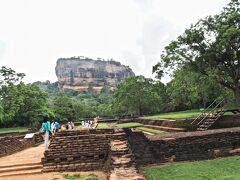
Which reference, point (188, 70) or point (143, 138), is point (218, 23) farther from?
point (143, 138)

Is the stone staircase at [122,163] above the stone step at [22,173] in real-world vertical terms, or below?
above

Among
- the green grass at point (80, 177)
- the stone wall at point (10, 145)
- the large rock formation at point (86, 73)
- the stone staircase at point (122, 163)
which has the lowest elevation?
the green grass at point (80, 177)

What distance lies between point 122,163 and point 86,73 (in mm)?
168280

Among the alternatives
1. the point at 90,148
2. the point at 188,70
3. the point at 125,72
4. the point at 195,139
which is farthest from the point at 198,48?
the point at 125,72

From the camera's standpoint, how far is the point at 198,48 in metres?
21.1

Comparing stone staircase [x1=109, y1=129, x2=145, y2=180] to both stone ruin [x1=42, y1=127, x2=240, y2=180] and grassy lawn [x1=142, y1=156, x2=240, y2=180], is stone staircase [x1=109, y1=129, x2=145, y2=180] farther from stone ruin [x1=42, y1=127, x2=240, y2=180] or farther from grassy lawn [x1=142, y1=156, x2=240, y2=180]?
grassy lawn [x1=142, y1=156, x2=240, y2=180]

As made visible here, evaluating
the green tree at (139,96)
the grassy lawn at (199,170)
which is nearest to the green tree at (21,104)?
the green tree at (139,96)

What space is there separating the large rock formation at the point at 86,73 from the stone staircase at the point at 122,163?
504 feet

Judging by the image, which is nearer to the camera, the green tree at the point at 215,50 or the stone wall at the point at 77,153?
the stone wall at the point at 77,153

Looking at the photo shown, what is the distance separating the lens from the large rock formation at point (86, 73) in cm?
17088

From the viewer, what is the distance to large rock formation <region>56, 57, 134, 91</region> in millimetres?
170875

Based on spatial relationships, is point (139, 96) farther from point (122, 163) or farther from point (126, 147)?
point (122, 163)

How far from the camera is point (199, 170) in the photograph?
9.43 meters

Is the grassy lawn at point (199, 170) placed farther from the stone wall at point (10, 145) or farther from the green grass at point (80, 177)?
the stone wall at point (10, 145)
